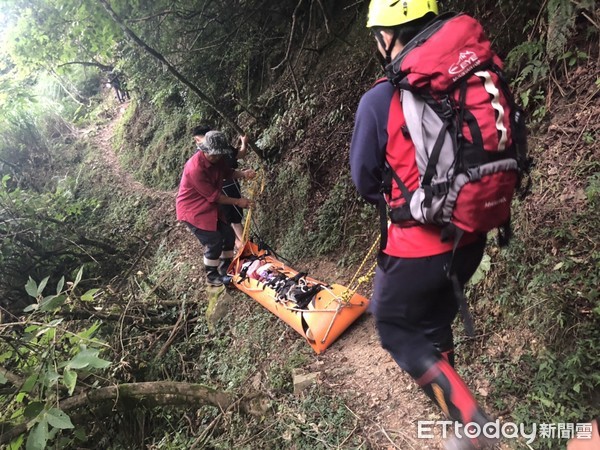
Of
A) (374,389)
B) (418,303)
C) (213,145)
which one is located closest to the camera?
(418,303)

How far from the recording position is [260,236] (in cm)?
699

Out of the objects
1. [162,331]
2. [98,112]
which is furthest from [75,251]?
[98,112]

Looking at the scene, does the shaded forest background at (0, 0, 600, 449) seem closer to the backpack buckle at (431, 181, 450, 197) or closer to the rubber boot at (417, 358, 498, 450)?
the rubber boot at (417, 358, 498, 450)

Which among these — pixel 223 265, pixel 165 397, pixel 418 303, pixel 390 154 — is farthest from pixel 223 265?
pixel 390 154

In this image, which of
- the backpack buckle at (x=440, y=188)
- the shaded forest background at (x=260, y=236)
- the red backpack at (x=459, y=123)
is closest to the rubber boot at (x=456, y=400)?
the shaded forest background at (x=260, y=236)

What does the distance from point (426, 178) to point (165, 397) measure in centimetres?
367

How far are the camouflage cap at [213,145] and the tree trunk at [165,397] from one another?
2.92 m

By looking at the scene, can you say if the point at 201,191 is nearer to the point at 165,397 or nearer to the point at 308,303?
the point at 308,303

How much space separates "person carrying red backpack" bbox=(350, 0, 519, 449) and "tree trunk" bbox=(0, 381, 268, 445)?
2.18 metres

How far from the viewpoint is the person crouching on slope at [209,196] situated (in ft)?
17.7

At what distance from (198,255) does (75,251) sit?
2975mm

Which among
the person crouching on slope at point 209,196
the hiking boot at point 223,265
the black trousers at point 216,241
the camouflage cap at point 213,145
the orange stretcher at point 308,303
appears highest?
the camouflage cap at point 213,145

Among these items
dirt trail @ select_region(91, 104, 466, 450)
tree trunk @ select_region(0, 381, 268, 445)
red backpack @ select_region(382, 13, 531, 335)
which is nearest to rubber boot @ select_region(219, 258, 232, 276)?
tree trunk @ select_region(0, 381, 268, 445)

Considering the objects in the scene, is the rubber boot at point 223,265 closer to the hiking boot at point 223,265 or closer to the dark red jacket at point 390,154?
the hiking boot at point 223,265
